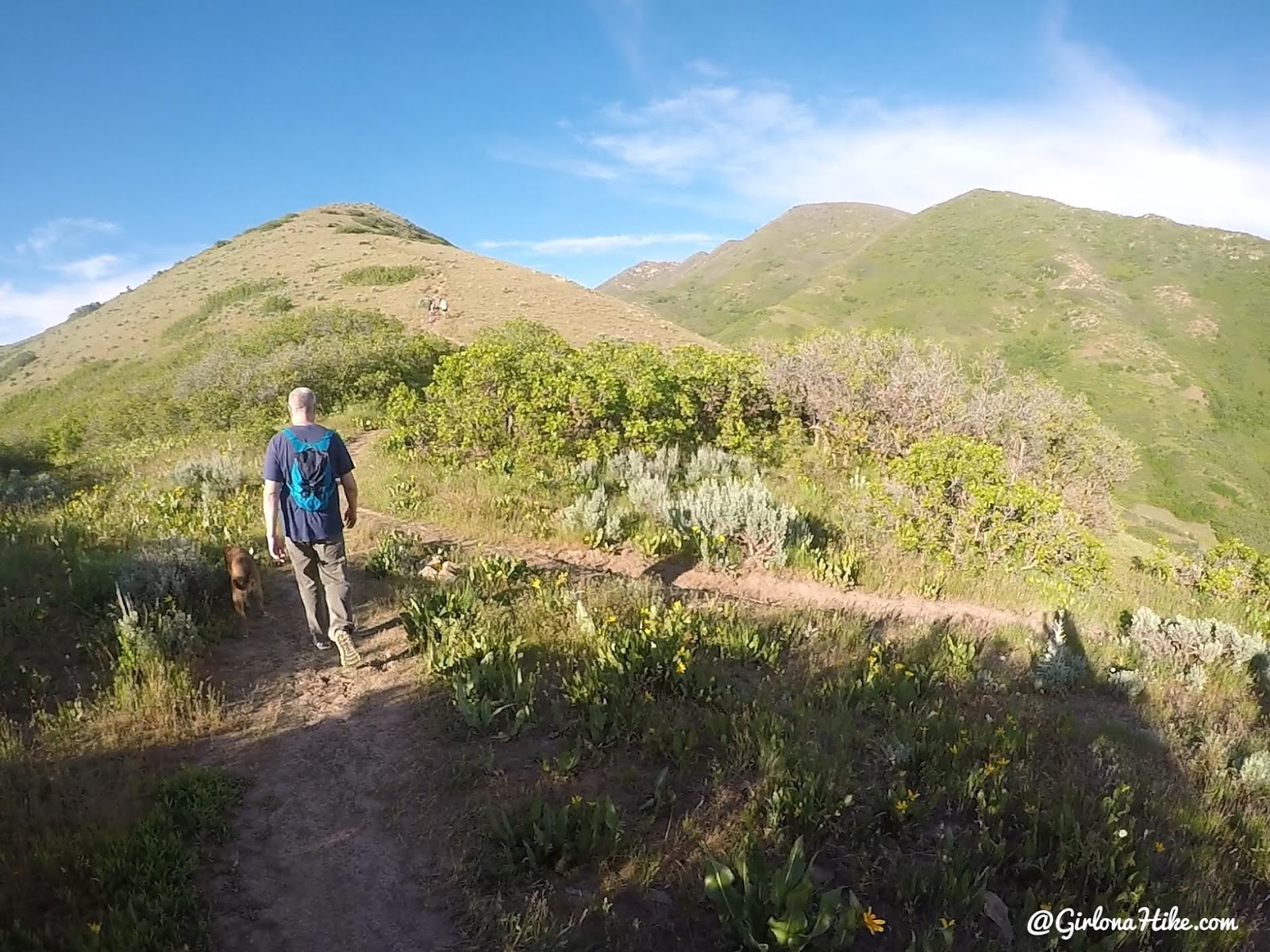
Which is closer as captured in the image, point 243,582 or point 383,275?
point 243,582

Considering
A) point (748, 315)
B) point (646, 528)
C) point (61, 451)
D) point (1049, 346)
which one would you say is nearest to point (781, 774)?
point (646, 528)

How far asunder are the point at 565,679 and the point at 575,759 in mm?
789

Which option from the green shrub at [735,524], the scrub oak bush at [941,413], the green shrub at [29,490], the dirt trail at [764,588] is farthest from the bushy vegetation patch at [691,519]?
the green shrub at [29,490]

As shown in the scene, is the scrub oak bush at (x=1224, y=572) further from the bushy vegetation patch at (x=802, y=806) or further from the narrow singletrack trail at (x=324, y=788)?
the narrow singletrack trail at (x=324, y=788)

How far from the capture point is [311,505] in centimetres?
456

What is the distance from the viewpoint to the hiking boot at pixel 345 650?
462 centimetres

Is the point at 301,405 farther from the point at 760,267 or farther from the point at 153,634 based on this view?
the point at 760,267

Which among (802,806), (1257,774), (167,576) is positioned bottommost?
(1257,774)

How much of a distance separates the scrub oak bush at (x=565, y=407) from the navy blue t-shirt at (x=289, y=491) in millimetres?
5343

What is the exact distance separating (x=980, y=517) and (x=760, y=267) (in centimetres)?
13671

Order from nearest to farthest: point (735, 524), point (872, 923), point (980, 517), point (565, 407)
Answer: point (872, 923) < point (735, 524) < point (980, 517) < point (565, 407)

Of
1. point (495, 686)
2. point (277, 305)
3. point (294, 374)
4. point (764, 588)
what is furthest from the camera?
point (277, 305)

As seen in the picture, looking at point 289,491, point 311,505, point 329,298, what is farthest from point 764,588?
point 329,298

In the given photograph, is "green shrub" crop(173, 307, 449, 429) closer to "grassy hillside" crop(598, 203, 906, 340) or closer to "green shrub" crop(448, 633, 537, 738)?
"green shrub" crop(448, 633, 537, 738)
